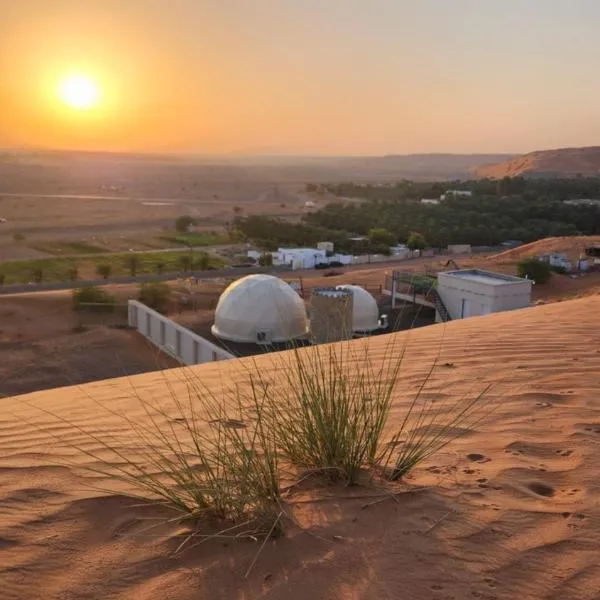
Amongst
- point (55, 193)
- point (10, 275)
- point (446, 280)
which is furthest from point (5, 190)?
point (446, 280)

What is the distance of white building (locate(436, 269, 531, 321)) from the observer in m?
21.0

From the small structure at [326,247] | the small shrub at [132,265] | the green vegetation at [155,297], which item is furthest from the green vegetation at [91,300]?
the small structure at [326,247]

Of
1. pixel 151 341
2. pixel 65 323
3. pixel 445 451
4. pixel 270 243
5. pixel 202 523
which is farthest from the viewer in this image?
pixel 270 243

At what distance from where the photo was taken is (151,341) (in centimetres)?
2186

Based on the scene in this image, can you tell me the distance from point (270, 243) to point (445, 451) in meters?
47.9

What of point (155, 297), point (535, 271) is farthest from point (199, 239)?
point (535, 271)

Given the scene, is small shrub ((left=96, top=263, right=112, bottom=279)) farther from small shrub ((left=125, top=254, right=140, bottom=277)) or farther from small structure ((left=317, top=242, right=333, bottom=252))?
small structure ((left=317, top=242, right=333, bottom=252))

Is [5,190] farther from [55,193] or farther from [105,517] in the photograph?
[105,517]

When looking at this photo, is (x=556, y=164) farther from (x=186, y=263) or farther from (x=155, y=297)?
(x=155, y=297)

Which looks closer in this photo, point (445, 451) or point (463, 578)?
point (463, 578)

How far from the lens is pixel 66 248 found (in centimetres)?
4925

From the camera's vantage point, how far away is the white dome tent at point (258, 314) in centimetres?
2052

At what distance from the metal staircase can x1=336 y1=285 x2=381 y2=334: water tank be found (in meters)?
1.96

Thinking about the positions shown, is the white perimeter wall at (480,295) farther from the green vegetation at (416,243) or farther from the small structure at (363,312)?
the green vegetation at (416,243)
